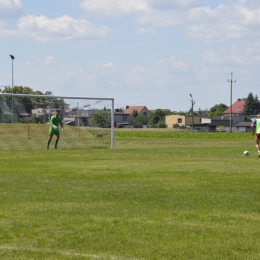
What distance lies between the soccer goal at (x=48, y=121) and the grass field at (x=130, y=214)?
13.7m

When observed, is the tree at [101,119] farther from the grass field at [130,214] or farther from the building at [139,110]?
the building at [139,110]

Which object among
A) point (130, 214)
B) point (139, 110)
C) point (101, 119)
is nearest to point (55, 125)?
point (101, 119)

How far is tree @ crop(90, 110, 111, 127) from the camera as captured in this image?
33.4 m

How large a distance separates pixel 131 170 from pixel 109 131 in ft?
56.3

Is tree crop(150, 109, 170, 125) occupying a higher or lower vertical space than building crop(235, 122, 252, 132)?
higher

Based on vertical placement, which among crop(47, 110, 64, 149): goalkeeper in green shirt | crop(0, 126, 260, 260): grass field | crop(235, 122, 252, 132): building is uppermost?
crop(47, 110, 64, 149): goalkeeper in green shirt

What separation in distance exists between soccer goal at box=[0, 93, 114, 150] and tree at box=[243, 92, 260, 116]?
121 metres

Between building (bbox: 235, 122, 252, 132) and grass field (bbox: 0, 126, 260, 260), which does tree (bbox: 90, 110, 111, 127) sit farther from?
building (bbox: 235, 122, 252, 132)

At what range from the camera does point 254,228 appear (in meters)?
8.71

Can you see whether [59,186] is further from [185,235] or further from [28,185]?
[185,235]

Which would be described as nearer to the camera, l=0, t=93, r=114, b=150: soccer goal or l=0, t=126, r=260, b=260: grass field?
l=0, t=126, r=260, b=260: grass field

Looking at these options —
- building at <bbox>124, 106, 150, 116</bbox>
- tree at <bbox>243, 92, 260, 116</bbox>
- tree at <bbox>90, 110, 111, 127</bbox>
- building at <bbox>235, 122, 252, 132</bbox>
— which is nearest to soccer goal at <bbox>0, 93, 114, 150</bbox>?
tree at <bbox>90, 110, 111, 127</bbox>

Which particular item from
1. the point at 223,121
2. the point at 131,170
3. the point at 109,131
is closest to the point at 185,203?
the point at 131,170

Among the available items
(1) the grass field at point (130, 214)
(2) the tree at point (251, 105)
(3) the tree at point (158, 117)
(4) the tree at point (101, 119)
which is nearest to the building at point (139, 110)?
(3) the tree at point (158, 117)
